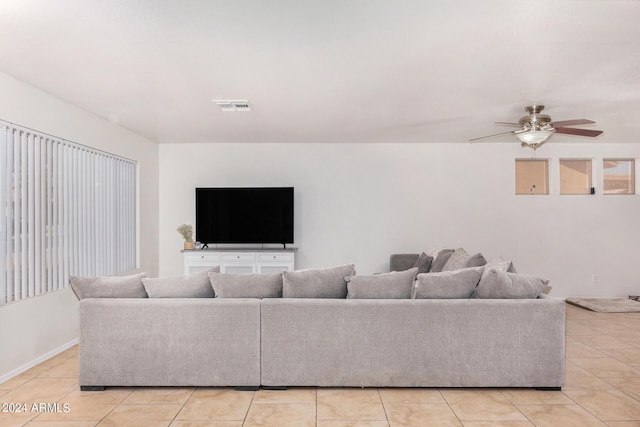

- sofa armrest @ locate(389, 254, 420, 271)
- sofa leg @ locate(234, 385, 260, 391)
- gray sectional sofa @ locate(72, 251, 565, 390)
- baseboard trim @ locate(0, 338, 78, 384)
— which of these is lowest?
baseboard trim @ locate(0, 338, 78, 384)

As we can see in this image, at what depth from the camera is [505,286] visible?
3322 millimetres

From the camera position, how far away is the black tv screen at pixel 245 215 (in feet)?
22.3

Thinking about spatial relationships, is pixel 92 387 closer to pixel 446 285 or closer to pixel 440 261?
pixel 446 285

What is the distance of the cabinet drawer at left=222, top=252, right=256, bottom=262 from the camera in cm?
659

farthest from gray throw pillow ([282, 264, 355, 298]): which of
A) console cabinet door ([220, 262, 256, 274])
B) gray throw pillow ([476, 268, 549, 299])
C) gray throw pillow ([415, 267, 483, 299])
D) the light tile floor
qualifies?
console cabinet door ([220, 262, 256, 274])

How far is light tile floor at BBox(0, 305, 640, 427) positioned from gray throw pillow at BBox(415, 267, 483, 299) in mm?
701

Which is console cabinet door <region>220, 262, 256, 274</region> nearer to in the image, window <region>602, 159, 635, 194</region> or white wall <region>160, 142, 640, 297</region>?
white wall <region>160, 142, 640, 297</region>

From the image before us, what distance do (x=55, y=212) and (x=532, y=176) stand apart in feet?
22.1

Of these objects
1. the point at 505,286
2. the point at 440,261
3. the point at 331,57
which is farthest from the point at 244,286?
the point at 440,261

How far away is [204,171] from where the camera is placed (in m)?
7.07

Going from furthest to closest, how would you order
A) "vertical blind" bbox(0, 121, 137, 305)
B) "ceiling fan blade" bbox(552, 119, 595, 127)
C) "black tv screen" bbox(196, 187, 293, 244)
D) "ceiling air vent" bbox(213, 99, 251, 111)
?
"black tv screen" bbox(196, 187, 293, 244)
"ceiling air vent" bbox(213, 99, 251, 111)
"ceiling fan blade" bbox(552, 119, 595, 127)
"vertical blind" bbox(0, 121, 137, 305)

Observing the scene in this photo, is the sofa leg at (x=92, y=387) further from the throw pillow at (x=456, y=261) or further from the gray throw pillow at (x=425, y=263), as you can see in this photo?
the gray throw pillow at (x=425, y=263)

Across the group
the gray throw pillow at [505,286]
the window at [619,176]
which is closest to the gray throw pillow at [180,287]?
the gray throw pillow at [505,286]

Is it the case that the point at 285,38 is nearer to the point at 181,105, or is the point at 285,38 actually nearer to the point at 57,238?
the point at 181,105
